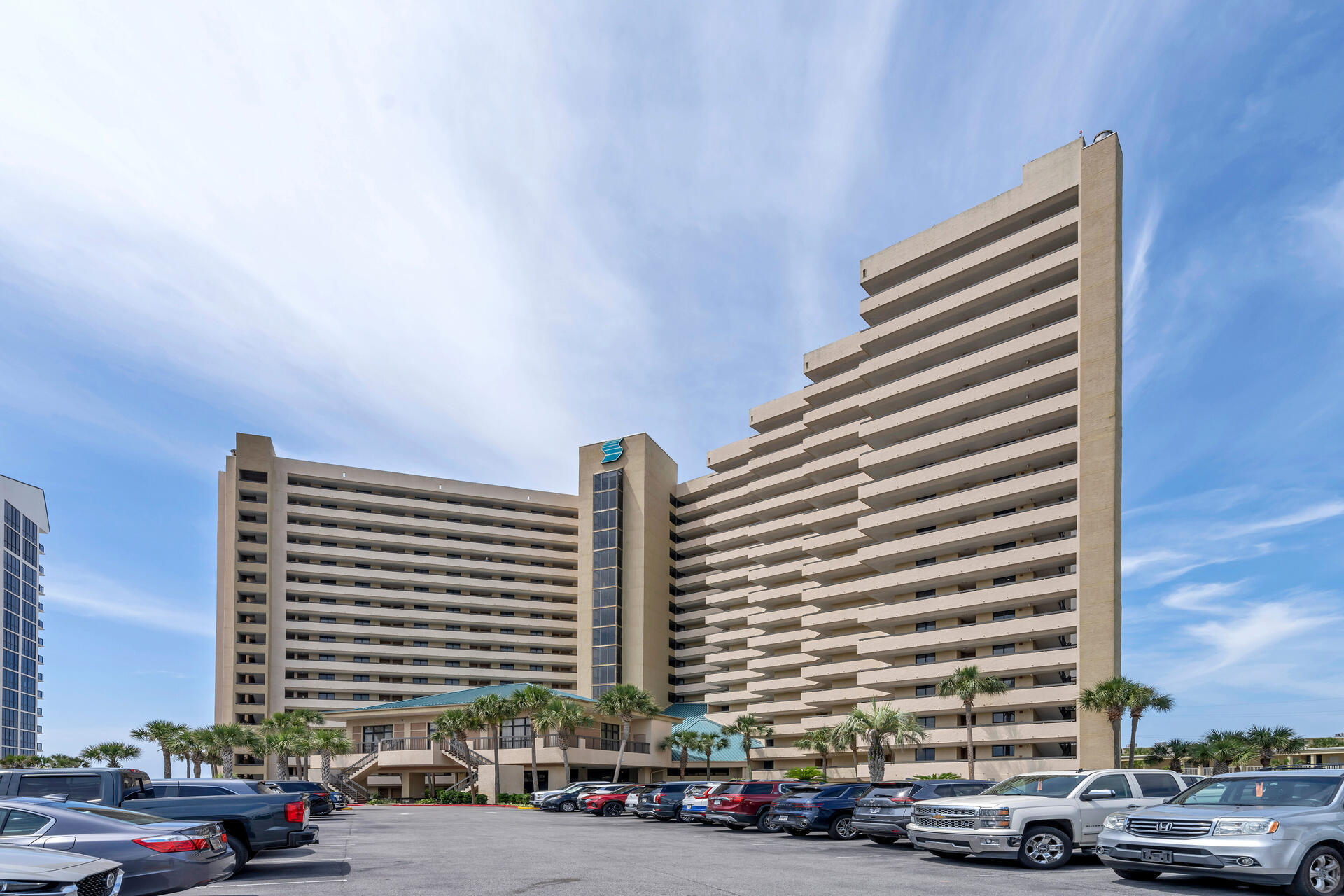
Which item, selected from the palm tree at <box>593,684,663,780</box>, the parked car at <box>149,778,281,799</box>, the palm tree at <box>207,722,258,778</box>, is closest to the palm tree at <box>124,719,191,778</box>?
the palm tree at <box>207,722,258,778</box>

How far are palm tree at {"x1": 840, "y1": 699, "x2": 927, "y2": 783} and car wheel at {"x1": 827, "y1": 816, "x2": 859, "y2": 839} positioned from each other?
3554 centimetres

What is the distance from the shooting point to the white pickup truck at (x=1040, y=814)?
58.7 feet

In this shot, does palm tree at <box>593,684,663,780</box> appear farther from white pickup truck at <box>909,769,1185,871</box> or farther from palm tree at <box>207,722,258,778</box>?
white pickup truck at <box>909,769,1185,871</box>

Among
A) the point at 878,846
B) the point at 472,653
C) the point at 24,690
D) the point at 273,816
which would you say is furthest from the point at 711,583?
the point at 24,690

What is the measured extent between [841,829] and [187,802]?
53.6ft

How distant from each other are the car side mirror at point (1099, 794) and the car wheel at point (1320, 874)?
543cm

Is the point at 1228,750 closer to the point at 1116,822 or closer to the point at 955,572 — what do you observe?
the point at 955,572

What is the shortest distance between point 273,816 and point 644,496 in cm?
8394

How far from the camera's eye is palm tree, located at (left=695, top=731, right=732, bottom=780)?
259 ft

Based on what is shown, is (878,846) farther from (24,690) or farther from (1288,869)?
(24,690)

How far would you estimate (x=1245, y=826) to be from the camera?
526 inches

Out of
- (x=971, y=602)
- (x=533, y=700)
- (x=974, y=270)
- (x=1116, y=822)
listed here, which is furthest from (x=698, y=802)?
(x=974, y=270)

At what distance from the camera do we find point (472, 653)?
10962cm

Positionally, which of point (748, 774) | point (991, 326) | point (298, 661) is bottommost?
point (748, 774)
